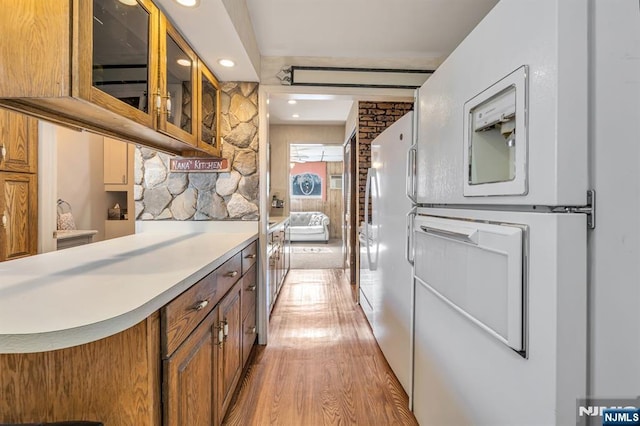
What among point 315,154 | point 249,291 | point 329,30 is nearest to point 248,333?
point 249,291

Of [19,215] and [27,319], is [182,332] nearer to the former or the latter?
[27,319]

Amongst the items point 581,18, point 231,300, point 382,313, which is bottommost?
point 382,313

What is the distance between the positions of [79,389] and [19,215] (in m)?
2.09

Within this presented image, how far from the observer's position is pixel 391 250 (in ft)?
6.66

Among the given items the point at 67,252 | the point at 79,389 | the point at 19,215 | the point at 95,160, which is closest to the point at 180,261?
the point at 79,389

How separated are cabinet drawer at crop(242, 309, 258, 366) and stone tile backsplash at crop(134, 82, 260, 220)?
2.44ft

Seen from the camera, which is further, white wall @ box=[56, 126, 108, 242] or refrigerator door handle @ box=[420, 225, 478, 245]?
white wall @ box=[56, 126, 108, 242]

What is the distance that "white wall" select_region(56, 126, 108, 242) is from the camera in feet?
10.9

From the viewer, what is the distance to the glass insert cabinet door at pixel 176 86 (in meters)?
1.52

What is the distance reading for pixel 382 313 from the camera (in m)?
2.31

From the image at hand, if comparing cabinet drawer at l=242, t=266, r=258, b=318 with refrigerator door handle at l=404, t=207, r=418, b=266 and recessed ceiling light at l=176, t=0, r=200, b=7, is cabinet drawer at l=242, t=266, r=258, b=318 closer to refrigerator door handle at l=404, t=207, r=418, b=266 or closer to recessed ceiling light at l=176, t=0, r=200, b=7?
refrigerator door handle at l=404, t=207, r=418, b=266

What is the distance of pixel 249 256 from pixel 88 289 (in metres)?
1.30

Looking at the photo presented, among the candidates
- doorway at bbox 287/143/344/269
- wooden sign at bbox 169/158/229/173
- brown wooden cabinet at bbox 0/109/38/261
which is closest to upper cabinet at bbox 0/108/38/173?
brown wooden cabinet at bbox 0/109/38/261
